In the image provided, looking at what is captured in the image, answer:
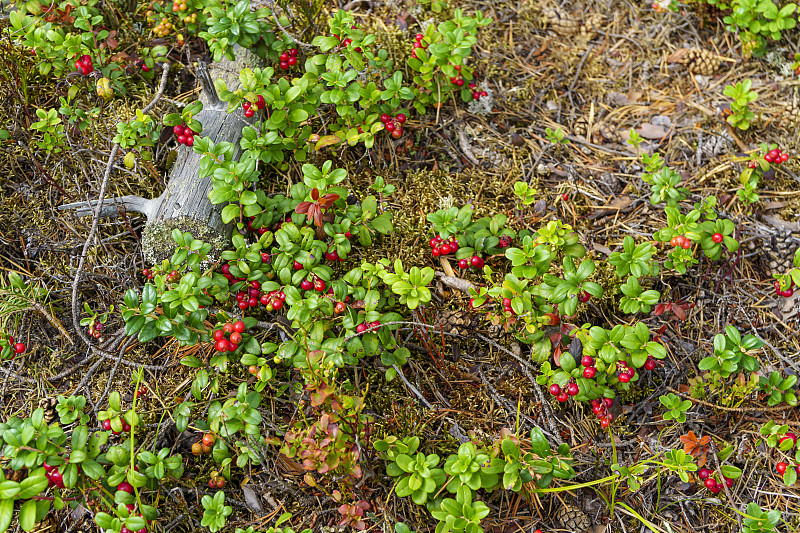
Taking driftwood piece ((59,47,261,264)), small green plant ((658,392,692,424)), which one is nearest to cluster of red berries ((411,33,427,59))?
driftwood piece ((59,47,261,264))

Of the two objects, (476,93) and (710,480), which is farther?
(476,93)

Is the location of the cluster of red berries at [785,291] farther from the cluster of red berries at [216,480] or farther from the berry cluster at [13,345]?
the berry cluster at [13,345]

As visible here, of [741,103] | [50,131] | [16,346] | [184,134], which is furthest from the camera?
[741,103]

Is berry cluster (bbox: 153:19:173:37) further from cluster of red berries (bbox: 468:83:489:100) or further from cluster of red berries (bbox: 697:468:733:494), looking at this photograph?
cluster of red berries (bbox: 697:468:733:494)

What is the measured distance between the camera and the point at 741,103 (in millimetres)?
4137

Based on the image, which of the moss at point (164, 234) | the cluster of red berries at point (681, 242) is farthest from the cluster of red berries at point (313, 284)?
the cluster of red berries at point (681, 242)

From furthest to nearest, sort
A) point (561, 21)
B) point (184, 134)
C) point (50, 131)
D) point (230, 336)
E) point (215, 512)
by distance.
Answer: point (561, 21) → point (50, 131) → point (184, 134) → point (230, 336) → point (215, 512)

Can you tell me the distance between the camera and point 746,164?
4.18 meters

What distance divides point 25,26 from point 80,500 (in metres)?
3.26

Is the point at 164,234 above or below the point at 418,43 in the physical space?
below

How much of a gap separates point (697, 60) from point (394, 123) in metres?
2.82

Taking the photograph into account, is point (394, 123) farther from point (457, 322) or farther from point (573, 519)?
point (573, 519)

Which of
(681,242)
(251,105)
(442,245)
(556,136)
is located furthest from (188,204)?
(681,242)

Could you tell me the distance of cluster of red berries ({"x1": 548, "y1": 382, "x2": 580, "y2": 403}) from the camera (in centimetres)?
315
